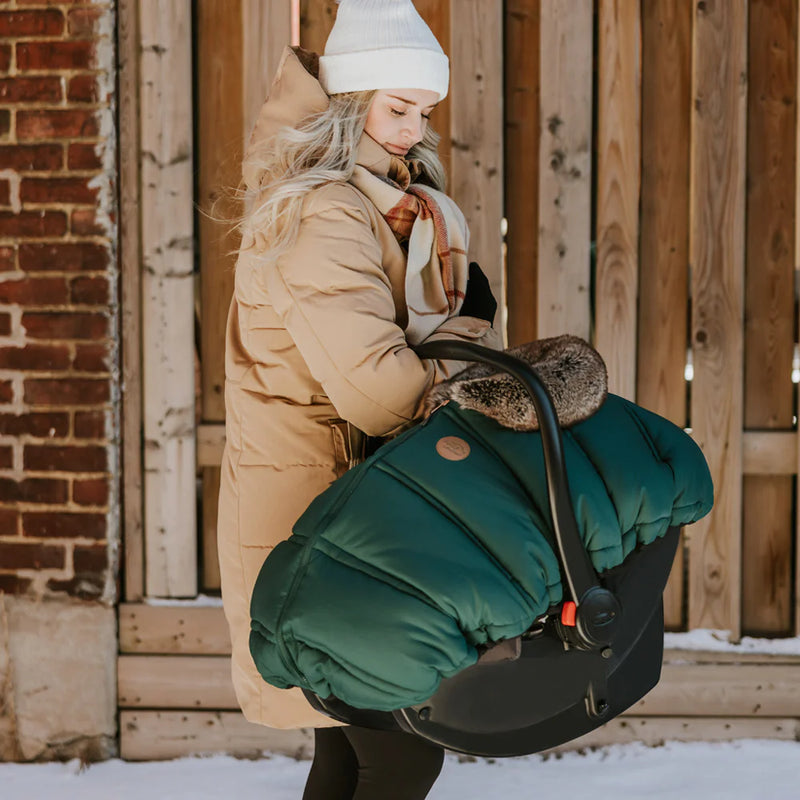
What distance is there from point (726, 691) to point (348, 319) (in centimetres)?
189

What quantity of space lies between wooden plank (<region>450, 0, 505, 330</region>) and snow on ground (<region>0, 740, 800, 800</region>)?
4.08ft

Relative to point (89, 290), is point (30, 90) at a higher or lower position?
higher

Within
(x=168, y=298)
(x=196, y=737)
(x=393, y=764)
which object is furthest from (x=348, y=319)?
(x=196, y=737)

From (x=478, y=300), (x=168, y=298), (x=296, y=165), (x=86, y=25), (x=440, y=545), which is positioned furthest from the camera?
(x=168, y=298)

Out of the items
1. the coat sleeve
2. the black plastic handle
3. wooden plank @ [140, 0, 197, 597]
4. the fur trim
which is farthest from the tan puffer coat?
wooden plank @ [140, 0, 197, 597]

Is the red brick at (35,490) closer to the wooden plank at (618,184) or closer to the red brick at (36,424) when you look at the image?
the red brick at (36,424)

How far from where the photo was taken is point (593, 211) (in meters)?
2.68

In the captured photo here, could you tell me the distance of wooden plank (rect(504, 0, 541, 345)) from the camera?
2656 millimetres

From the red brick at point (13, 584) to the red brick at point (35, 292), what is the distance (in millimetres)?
760

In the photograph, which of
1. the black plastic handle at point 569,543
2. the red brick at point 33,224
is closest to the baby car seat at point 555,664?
the black plastic handle at point 569,543

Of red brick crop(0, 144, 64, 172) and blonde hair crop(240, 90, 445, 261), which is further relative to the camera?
red brick crop(0, 144, 64, 172)

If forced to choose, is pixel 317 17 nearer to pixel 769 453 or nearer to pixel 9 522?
pixel 9 522

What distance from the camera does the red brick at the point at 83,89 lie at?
2551 millimetres

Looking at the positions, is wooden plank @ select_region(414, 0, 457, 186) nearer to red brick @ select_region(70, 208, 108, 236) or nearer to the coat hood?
red brick @ select_region(70, 208, 108, 236)
